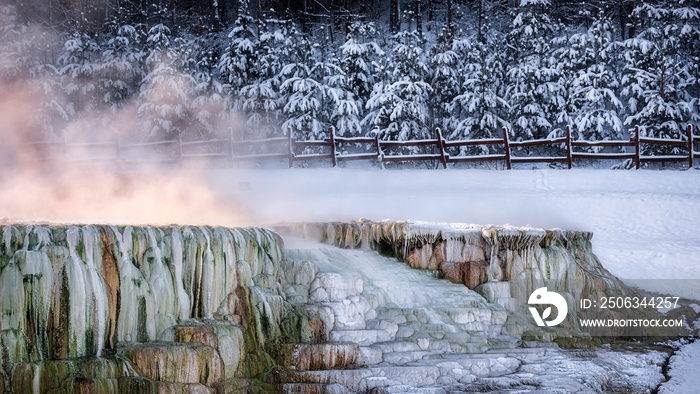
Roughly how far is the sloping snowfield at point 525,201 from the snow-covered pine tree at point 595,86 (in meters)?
6.59

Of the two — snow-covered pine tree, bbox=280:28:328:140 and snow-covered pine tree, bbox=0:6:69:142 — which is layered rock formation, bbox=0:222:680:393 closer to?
snow-covered pine tree, bbox=280:28:328:140

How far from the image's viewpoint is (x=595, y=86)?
2603cm

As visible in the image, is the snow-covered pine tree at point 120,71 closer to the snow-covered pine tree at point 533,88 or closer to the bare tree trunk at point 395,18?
the bare tree trunk at point 395,18

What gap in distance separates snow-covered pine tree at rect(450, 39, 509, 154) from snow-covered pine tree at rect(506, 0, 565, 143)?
578mm

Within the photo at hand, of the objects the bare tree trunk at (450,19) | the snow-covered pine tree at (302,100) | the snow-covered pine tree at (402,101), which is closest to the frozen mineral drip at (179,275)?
the snow-covered pine tree at (402,101)

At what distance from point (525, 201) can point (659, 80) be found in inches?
495

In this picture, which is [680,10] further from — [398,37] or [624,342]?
[624,342]

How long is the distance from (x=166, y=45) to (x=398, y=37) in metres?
9.14

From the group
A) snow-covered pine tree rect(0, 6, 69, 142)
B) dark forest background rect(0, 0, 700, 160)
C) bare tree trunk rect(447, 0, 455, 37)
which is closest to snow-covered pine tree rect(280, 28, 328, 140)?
dark forest background rect(0, 0, 700, 160)

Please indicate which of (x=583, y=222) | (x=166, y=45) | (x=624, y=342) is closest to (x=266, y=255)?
(x=624, y=342)

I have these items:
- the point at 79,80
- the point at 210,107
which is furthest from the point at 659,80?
the point at 79,80

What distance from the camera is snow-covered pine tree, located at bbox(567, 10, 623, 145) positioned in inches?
992

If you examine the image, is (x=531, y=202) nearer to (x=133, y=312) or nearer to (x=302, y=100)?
(x=302, y=100)

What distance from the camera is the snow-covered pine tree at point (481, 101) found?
25656 millimetres
